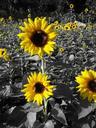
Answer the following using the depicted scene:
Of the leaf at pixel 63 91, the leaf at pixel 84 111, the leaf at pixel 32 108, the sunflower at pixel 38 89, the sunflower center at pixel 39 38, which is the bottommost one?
the leaf at pixel 84 111

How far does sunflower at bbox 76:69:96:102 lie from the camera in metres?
3.50

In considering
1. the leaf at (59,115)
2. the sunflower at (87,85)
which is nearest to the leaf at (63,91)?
the leaf at (59,115)

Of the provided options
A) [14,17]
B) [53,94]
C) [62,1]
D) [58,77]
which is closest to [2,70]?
[58,77]

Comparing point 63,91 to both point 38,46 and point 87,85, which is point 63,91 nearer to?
point 87,85

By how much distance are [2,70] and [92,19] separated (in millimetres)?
11311

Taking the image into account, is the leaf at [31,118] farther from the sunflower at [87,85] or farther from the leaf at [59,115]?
the sunflower at [87,85]

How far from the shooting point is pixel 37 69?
14.9 ft

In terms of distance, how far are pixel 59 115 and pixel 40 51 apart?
0.55 meters

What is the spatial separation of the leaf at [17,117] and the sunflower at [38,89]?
0.28 m

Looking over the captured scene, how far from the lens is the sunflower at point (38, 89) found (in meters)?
3.47

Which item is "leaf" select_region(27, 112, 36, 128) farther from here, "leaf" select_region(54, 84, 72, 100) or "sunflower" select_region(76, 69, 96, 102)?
"sunflower" select_region(76, 69, 96, 102)

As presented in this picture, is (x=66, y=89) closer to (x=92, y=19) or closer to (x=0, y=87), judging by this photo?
(x=0, y=87)

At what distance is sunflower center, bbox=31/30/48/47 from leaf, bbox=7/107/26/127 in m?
0.61

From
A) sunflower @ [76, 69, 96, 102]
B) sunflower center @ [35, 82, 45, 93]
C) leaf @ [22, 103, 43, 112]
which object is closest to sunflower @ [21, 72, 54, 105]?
sunflower center @ [35, 82, 45, 93]
